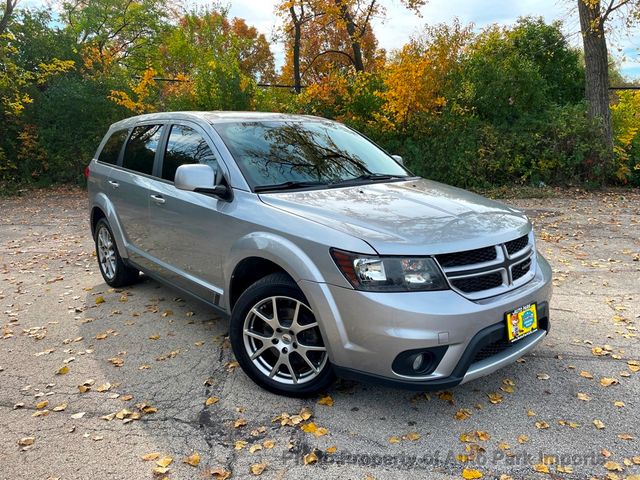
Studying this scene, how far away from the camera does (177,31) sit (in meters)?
25.7

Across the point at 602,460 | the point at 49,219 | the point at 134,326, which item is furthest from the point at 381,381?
the point at 49,219

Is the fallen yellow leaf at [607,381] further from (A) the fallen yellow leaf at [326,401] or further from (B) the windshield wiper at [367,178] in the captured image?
(B) the windshield wiper at [367,178]

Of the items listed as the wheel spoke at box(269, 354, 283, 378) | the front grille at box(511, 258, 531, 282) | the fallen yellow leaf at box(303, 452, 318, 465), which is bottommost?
the fallen yellow leaf at box(303, 452, 318, 465)

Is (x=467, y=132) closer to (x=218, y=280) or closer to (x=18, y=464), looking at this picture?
(x=218, y=280)

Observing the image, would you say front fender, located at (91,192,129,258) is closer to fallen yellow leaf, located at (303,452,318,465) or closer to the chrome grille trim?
fallen yellow leaf, located at (303,452,318,465)

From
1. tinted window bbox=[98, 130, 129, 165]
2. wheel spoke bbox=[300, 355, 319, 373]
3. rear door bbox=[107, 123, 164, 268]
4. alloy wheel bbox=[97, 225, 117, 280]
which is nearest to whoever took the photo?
wheel spoke bbox=[300, 355, 319, 373]

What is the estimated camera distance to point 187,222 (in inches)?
158

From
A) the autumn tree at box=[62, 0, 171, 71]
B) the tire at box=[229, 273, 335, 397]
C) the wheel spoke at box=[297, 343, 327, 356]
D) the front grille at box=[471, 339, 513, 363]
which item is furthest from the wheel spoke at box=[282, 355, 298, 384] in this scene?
the autumn tree at box=[62, 0, 171, 71]

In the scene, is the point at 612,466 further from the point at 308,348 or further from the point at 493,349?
the point at 308,348

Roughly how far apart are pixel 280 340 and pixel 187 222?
51.0 inches

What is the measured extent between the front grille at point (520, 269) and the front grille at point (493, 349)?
1.24 feet

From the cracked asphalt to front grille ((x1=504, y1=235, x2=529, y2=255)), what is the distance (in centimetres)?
90

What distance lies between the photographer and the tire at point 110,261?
551 centimetres

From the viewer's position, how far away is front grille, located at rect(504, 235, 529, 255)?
10.3 ft
